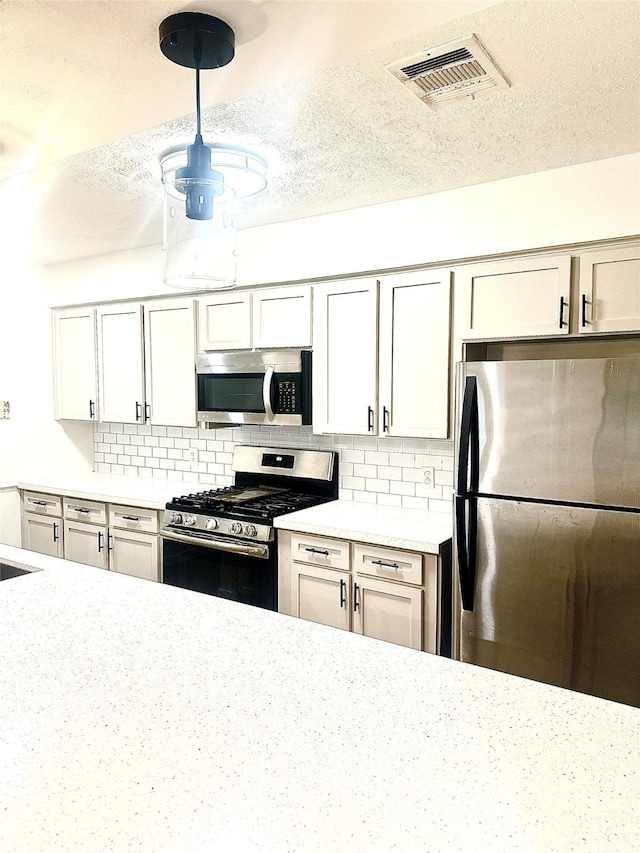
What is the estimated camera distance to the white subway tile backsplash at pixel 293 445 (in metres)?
3.32

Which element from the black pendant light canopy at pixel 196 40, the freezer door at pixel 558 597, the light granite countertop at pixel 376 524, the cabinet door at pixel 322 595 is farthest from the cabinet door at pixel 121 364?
the black pendant light canopy at pixel 196 40

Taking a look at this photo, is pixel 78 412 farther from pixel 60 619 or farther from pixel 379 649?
pixel 379 649

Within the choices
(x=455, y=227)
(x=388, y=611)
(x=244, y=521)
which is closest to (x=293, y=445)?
(x=244, y=521)

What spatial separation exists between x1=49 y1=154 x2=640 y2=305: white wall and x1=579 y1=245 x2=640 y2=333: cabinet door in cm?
9

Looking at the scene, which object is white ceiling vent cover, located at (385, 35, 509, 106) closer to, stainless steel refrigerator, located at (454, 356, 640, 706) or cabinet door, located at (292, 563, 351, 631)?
stainless steel refrigerator, located at (454, 356, 640, 706)

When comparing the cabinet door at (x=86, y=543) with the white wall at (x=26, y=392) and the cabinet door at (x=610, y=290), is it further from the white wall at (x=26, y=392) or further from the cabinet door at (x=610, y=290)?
the cabinet door at (x=610, y=290)

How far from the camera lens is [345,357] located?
3236 mm

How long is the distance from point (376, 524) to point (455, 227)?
1449 millimetres

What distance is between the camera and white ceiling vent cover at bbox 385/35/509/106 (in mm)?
1633

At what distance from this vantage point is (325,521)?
3.02 m

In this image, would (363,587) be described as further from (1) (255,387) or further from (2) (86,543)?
(2) (86,543)

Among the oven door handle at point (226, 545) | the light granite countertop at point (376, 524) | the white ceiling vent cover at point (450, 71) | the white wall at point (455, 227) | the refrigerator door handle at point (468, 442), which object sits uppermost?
the white ceiling vent cover at point (450, 71)

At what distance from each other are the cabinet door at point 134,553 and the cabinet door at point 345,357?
4.21ft

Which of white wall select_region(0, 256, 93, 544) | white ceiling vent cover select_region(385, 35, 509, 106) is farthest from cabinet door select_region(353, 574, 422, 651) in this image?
white wall select_region(0, 256, 93, 544)
